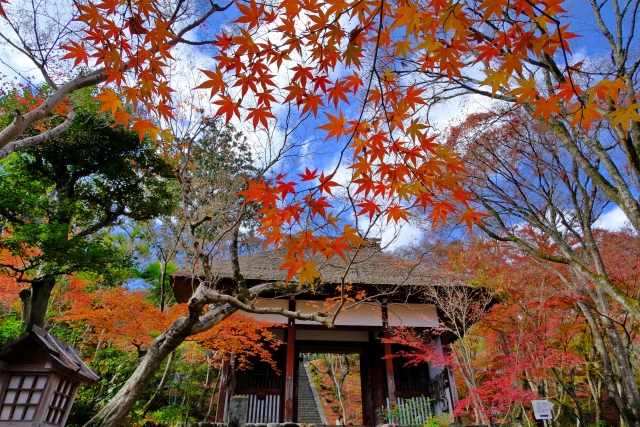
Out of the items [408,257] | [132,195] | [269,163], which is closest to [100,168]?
[132,195]

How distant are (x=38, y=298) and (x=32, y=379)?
4935 millimetres

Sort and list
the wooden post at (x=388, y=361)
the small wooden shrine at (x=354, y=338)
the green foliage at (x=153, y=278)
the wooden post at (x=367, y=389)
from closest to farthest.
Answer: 1. the wooden post at (x=388, y=361)
2. the small wooden shrine at (x=354, y=338)
3. the wooden post at (x=367, y=389)
4. the green foliage at (x=153, y=278)

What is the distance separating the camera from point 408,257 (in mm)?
12203

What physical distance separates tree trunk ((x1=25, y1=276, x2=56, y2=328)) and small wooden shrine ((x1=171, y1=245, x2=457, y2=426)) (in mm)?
2574

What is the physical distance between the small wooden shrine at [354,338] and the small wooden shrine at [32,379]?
4.72 metres

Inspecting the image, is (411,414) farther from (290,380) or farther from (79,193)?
(79,193)

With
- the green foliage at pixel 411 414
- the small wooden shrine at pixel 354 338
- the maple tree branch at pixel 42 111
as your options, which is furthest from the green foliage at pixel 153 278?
the maple tree branch at pixel 42 111

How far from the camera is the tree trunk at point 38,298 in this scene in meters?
8.45

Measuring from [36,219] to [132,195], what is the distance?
2.64 m

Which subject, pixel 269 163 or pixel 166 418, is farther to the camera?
pixel 166 418

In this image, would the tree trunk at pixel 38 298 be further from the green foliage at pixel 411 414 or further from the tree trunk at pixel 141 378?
the green foliage at pixel 411 414

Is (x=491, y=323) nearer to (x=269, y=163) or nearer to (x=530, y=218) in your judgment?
(x=530, y=218)

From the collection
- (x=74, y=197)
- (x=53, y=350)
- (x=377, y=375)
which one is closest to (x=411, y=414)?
(x=377, y=375)

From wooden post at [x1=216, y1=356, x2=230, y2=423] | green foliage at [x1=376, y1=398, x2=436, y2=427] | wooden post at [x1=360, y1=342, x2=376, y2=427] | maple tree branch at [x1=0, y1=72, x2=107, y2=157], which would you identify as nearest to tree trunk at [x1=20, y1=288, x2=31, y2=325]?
wooden post at [x1=216, y1=356, x2=230, y2=423]
